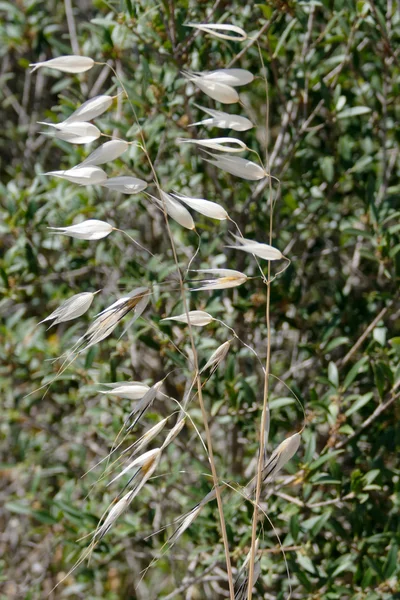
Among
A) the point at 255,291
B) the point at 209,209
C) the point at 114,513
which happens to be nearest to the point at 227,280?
the point at 209,209

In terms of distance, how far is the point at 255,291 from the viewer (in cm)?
190

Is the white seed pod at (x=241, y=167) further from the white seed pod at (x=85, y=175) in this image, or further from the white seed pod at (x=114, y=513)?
the white seed pod at (x=114, y=513)

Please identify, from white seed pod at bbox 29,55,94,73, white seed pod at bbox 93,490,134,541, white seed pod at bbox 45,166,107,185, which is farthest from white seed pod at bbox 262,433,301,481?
white seed pod at bbox 29,55,94,73

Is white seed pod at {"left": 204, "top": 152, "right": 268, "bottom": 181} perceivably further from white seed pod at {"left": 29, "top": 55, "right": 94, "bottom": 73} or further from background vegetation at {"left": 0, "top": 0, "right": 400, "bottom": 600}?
background vegetation at {"left": 0, "top": 0, "right": 400, "bottom": 600}

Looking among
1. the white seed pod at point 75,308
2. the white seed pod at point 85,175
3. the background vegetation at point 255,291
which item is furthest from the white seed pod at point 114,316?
the background vegetation at point 255,291

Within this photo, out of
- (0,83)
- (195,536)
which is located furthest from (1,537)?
(0,83)

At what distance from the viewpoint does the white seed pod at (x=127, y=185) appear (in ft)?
3.16

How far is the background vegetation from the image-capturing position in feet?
5.12

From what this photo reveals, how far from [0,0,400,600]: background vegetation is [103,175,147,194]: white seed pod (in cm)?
47

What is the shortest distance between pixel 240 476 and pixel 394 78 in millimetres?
1109

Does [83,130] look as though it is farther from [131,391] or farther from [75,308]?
[131,391]

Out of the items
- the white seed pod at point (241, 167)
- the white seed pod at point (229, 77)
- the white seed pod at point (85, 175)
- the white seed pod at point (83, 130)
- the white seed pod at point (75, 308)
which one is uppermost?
the white seed pod at point (229, 77)

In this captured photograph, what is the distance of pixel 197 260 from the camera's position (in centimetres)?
185

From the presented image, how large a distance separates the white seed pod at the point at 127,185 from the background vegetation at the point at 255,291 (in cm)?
47
